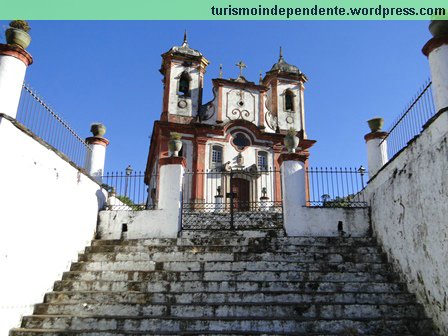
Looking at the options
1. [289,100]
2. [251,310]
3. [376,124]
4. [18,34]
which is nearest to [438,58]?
[376,124]

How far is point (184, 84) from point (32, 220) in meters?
17.2

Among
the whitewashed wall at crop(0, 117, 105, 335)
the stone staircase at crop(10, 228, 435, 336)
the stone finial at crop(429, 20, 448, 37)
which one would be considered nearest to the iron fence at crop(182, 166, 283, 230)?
the stone staircase at crop(10, 228, 435, 336)

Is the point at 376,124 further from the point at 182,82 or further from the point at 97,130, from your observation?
the point at 182,82

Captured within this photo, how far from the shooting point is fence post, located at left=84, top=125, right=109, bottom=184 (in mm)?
10328

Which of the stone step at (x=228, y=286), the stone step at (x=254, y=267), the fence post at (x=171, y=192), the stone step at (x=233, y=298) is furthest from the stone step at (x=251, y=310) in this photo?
the fence post at (x=171, y=192)

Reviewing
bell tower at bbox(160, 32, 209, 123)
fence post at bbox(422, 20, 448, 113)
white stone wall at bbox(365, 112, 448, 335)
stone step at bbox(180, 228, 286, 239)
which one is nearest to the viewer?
white stone wall at bbox(365, 112, 448, 335)

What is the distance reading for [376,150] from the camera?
10.2 meters

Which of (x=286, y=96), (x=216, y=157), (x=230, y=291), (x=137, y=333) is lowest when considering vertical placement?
(x=137, y=333)

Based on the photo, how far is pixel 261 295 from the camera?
22.3 ft

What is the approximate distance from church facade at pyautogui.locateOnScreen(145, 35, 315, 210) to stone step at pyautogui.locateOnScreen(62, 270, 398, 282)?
36.5 feet

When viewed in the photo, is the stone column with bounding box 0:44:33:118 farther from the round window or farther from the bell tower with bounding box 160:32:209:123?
the round window

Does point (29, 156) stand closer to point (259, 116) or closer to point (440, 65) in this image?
point (440, 65)

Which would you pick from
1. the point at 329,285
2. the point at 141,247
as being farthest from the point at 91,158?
the point at 329,285

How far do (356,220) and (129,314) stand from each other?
5.64 m
